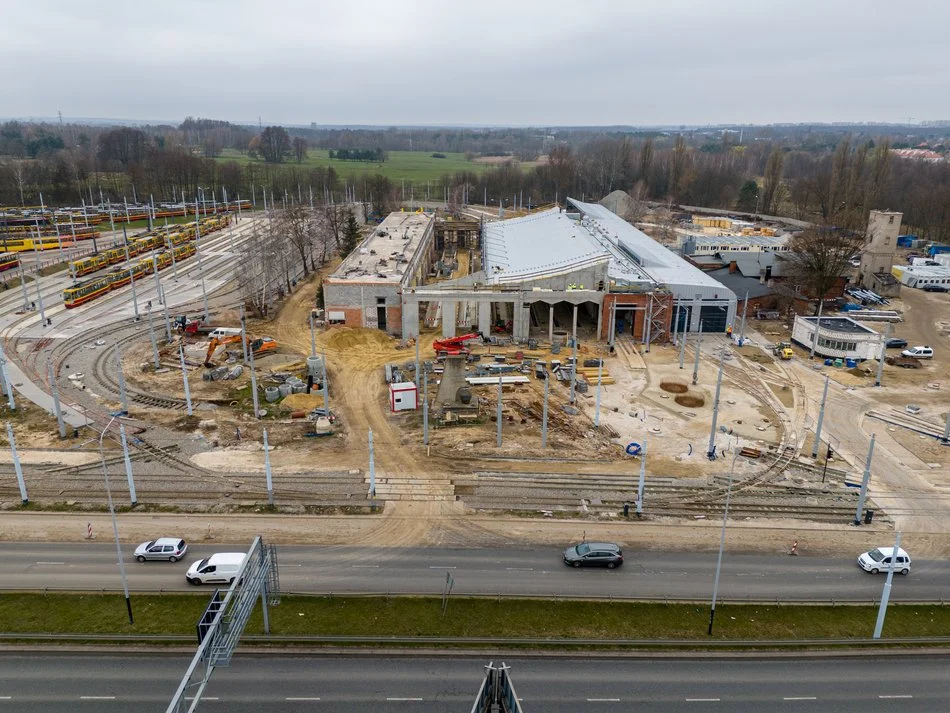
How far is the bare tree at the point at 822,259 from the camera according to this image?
6406 cm

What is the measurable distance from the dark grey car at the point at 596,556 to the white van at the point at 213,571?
13.2 metres

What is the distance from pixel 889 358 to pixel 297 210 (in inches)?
2604

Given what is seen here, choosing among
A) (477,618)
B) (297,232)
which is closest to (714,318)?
(477,618)

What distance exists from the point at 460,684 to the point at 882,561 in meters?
18.4

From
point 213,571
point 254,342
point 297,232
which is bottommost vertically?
point 213,571

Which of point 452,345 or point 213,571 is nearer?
point 213,571

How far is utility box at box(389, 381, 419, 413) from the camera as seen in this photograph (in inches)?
1608

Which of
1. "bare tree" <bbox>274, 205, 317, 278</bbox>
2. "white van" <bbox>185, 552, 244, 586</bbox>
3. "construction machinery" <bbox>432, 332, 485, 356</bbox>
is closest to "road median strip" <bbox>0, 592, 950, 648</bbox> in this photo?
"white van" <bbox>185, 552, 244, 586</bbox>

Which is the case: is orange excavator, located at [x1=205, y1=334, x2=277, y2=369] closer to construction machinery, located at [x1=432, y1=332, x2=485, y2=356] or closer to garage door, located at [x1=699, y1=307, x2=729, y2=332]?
construction machinery, located at [x1=432, y1=332, x2=485, y2=356]

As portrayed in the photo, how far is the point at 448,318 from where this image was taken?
176 feet

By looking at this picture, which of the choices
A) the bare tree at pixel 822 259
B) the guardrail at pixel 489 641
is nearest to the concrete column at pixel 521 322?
the bare tree at pixel 822 259

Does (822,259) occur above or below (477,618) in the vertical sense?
above

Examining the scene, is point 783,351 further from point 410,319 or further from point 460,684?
point 460,684

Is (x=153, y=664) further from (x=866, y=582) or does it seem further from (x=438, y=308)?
(x=438, y=308)
